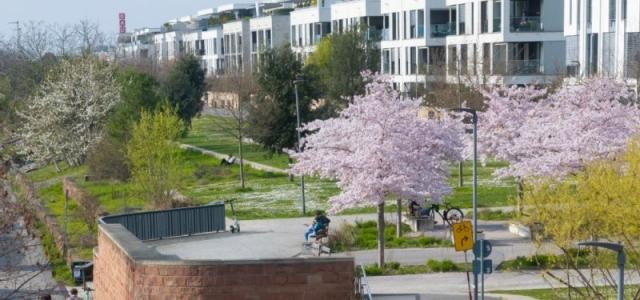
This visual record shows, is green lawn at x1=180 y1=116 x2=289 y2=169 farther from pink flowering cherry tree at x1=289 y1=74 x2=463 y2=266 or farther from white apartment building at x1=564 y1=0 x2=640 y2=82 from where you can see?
pink flowering cherry tree at x1=289 y1=74 x2=463 y2=266

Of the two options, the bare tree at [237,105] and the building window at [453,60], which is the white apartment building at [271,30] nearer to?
the bare tree at [237,105]

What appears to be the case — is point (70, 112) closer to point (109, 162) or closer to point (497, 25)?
point (109, 162)

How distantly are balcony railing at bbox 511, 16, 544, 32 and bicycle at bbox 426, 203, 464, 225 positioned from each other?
Result: 91.0ft

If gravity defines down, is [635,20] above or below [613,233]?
above

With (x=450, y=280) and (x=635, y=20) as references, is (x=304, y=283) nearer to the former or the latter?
(x=450, y=280)

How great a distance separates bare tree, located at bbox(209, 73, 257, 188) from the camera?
59.5m

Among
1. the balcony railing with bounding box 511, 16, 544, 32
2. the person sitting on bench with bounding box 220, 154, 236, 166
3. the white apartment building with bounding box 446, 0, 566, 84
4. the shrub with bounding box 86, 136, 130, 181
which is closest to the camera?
the shrub with bounding box 86, 136, 130, 181

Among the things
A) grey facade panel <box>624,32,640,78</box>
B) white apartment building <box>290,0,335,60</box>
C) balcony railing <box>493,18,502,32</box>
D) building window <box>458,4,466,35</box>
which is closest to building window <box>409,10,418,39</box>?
building window <box>458,4,466,35</box>

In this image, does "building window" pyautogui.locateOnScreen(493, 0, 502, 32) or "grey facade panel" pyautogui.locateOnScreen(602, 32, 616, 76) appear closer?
"grey facade panel" pyautogui.locateOnScreen(602, 32, 616, 76)

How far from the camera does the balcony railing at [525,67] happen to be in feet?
207

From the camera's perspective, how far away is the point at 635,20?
48438mm

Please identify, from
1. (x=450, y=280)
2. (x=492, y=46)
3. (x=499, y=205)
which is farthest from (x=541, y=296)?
(x=492, y=46)

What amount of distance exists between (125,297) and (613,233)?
868cm

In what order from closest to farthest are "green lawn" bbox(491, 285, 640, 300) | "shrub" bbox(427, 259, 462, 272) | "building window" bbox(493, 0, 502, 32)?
"green lawn" bbox(491, 285, 640, 300) → "shrub" bbox(427, 259, 462, 272) → "building window" bbox(493, 0, 502, 32)
